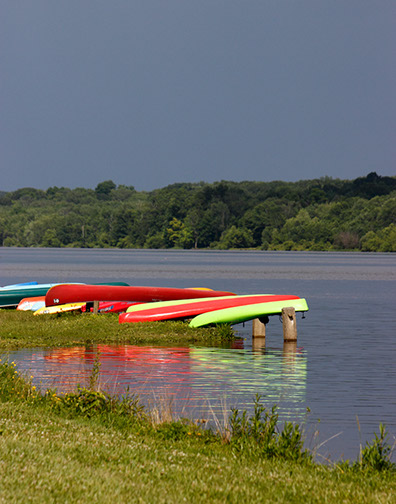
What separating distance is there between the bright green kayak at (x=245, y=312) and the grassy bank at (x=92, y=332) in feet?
1.45

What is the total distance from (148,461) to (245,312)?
19958 mm

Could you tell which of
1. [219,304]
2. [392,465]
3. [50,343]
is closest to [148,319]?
[219,304]

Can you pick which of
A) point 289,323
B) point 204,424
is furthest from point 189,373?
point 289,323

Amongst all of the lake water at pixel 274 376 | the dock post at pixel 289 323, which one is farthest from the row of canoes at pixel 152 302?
the lake water at pixel 274 376

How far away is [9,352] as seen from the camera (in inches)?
915

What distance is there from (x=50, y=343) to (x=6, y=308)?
1211 cm

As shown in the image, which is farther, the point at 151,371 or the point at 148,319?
the point at 148,319

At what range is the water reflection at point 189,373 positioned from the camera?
1667 cm

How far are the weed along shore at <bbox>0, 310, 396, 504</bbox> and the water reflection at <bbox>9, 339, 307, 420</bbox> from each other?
2645mm

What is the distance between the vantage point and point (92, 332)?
2742 cm

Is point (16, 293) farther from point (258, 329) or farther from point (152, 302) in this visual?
point (258, 329)

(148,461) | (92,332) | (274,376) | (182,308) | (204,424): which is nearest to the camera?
(148,461)

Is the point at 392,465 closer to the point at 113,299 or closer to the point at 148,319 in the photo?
the point at 148,319

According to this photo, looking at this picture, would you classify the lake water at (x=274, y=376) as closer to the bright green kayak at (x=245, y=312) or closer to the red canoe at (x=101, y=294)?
the bright green kayak at (x=245, y=312)
